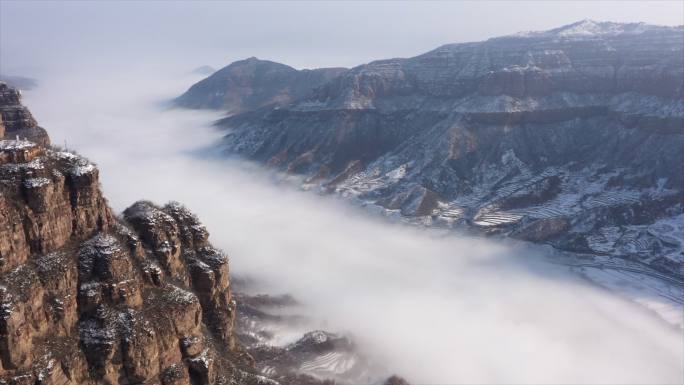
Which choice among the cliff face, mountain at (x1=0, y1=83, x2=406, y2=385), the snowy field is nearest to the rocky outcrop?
the snowy field

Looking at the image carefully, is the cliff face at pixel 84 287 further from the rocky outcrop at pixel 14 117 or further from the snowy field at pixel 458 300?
the rocky outcrop at pixel 14 117

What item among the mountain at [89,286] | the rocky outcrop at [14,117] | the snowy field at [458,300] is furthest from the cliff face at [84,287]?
the rocky outcrop at [14,117]

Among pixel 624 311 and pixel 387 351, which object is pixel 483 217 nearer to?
pixel 624 311

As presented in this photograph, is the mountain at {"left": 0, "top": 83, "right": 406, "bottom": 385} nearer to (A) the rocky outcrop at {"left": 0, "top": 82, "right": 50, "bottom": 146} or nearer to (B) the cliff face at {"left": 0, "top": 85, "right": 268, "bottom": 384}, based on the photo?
(B) the cliff face at {"left": 0, "top": 85, "right": 268, "bottom": 384}

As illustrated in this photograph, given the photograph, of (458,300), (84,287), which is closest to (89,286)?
(84,287)

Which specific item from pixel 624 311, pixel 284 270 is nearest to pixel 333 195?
pixel 284 270
